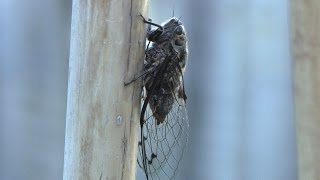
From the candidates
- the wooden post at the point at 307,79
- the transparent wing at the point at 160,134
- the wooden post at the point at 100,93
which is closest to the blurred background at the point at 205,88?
the transparent wing at the point at 160,134

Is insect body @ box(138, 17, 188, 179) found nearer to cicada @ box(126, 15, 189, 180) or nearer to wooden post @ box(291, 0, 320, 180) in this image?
cicada @ box(126, 15, 189, 180)

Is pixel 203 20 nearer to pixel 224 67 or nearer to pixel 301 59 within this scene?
pixel 224 67

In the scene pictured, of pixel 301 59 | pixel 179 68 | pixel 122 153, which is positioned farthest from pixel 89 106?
pixel 301 59

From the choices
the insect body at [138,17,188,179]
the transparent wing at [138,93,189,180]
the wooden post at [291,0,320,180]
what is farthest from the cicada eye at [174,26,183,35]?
the wooden post at [291,0,320,180]

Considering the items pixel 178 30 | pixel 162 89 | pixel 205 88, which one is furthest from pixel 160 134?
pixel 205 88

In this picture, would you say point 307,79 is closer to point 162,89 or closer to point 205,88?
point 162,89

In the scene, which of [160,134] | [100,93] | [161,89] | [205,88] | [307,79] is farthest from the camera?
[205,88]

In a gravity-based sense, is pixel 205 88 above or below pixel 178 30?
below
